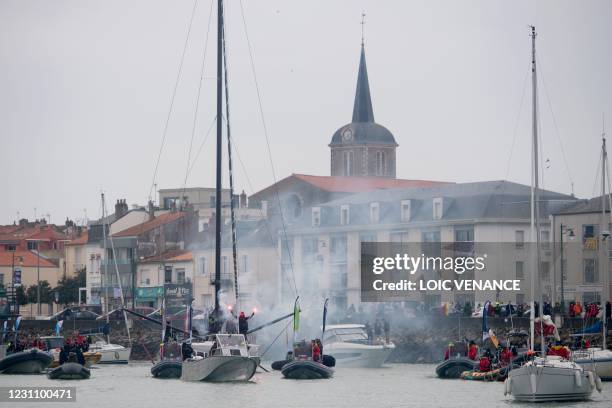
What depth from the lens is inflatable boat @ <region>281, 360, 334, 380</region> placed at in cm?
8156

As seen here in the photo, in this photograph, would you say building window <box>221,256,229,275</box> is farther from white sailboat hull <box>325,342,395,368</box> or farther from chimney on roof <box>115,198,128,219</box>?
white sailboat hull <box>325,342,395,368</box>

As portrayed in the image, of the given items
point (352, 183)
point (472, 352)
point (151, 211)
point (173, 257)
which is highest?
point (352, 183)

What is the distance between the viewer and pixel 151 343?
121 m

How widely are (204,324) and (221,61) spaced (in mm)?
34062

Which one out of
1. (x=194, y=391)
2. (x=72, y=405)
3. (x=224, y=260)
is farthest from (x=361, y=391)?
(x=224, y=260)

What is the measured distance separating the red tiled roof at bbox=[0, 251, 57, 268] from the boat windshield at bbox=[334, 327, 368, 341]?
3581 inches

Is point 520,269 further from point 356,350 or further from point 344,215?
point 356,350

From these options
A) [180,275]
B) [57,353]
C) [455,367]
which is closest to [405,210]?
[180,275]

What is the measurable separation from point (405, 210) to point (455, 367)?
60032mm

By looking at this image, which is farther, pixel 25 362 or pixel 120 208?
pixel 120 208

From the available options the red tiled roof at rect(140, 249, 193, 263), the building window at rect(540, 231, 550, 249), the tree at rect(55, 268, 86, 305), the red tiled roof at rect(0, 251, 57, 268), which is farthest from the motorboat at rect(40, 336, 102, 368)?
the red tiled roof at rect(0, 251, 57, 268)

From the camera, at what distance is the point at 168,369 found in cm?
8425

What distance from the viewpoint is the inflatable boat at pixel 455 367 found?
276 ft

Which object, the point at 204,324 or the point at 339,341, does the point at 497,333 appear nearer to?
the point at 339,341
